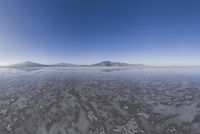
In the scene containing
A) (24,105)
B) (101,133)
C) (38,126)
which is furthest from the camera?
(24,105)

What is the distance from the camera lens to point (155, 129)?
15.3 meters

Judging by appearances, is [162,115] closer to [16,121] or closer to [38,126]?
[38,126]

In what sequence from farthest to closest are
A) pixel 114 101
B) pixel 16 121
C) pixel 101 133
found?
1. pixel 114 101
2. pixel 16 121
3. pixel 101 133

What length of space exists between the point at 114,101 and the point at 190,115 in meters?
10.8

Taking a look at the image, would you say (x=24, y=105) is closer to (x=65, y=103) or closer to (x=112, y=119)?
(x=65, y=103)

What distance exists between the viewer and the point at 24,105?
22.5 metres

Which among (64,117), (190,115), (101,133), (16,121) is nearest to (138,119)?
(101,133)

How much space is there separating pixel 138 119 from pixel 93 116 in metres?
5.50

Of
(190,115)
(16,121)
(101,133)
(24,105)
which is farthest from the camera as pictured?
(24,105)

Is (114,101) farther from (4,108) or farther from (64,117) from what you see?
(4,108)

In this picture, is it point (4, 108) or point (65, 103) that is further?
point (65, 103)

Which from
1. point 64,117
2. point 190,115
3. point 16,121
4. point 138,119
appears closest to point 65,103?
point 64,117

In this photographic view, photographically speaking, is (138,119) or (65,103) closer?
(138,119)

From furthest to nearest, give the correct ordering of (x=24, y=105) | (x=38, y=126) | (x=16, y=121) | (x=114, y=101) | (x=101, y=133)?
(x=114, y=101)
(x=24, y=105)
(x=16, y=121)
(x=38, y=126)
(x=101, y=133)
